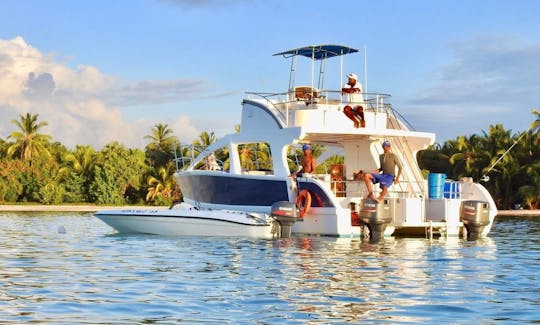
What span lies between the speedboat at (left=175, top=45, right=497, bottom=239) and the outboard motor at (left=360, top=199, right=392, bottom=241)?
0.08ft

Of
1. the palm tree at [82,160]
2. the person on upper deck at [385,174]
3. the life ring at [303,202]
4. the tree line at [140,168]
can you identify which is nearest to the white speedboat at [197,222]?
the life ring at [303,202]

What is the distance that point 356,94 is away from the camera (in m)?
24.4

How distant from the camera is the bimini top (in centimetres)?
2536

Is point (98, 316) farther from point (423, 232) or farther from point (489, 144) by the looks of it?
point (489, 144)

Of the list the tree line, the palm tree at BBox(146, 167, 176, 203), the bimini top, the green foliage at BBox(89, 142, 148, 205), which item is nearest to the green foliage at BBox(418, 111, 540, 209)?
the tree line

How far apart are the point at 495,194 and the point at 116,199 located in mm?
27135

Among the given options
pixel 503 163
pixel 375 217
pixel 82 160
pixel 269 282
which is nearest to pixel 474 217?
pixel 375 217

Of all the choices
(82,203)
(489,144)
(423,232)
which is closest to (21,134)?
(82,203)

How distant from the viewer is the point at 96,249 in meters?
19.1

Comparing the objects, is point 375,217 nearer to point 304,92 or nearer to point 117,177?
point 304,92

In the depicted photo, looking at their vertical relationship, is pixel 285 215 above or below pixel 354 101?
below

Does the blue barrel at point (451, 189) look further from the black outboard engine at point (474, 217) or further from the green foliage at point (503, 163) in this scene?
the green foliage at point (503, 163)

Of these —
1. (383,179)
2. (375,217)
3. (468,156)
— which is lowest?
(375,217)

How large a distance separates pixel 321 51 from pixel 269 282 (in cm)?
1391
